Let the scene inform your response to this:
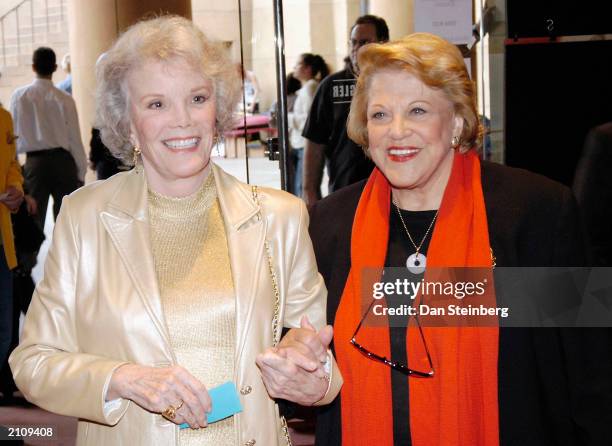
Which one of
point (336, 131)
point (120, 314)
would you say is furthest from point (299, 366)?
point (336, 131)

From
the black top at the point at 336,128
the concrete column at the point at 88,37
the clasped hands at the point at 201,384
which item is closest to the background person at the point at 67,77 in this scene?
the concrete column at the point at 88,37

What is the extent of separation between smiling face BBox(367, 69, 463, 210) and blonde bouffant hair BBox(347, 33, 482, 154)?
24 millimetres

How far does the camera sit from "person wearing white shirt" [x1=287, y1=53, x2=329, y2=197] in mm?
4555

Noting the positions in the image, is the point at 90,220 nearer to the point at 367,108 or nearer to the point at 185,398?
the point at 185,398

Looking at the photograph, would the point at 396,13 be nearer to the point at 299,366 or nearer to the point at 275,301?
the point at 275,301

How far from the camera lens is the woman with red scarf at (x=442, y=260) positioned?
2.18m

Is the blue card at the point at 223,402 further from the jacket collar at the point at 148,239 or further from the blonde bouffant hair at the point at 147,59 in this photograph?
the blonde bouffant hair at the point at 147,59

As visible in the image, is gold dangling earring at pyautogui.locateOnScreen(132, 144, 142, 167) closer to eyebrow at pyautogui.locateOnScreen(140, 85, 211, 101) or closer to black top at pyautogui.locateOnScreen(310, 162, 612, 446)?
eyebrow at pyautogui.locateOnScreen(140, 85, 211, 101)

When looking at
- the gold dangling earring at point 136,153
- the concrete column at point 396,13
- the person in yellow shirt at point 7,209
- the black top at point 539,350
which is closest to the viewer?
the gold dangling earring at point 136,153

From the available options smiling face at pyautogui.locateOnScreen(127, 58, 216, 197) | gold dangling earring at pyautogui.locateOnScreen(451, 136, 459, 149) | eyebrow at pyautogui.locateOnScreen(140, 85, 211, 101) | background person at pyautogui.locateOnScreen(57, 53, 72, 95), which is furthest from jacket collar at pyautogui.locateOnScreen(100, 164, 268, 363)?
background person at pyautogui.locateOnScreen(57, 53, 72, 95)

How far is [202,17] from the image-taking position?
175 inches

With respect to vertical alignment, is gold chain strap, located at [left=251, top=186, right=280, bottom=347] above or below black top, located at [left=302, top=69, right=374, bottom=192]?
below

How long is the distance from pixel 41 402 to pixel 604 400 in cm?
143

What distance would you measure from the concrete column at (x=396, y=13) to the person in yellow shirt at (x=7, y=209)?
2.09 meters
